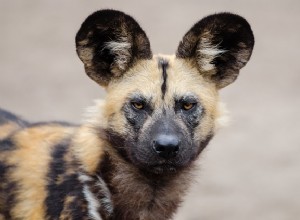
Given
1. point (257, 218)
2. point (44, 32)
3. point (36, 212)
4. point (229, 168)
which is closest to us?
point (36, 212)

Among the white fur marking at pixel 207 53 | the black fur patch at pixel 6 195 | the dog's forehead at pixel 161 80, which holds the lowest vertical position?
the black fur patch at pixel 6 195

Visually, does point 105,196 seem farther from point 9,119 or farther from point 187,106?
point 9,119

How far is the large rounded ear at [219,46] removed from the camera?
12.4ft

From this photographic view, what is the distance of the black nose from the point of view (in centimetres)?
353

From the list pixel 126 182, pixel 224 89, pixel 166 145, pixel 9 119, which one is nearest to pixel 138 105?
pixel 166 145

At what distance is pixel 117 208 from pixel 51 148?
1.36 feet

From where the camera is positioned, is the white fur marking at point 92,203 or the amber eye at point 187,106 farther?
the amber eye at point 187,106

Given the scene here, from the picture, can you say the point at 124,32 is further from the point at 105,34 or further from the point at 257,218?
the point at 257,218

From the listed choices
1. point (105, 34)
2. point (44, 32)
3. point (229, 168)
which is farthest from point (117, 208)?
point (44, 32)

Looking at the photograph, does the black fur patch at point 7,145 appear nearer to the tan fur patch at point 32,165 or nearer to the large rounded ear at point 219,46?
the tan fur patch at point 32,165

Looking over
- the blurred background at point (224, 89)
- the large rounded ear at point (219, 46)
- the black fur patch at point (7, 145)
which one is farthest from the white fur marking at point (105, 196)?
the blurred background at point (224, 89)

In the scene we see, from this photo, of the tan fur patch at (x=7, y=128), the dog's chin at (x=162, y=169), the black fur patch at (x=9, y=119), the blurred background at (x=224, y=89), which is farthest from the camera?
the blurred background at (x=224, y=89)

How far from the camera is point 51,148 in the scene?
12.3 ft

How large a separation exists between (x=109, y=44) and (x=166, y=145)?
22.9 inches
